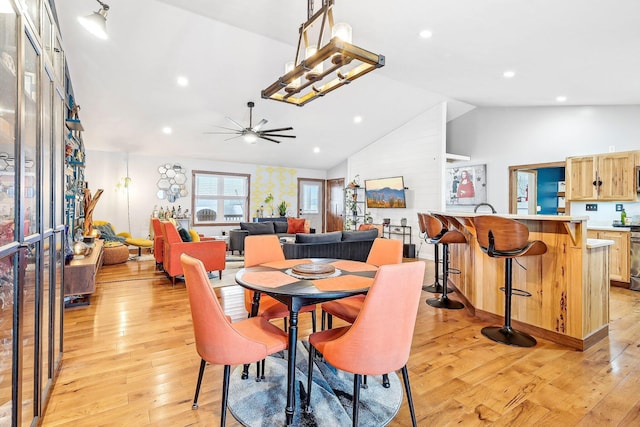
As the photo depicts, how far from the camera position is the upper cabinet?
4.72 meters

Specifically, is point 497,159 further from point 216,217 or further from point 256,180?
point 216,217

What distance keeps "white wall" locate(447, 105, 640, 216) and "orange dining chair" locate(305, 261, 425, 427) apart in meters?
5.36

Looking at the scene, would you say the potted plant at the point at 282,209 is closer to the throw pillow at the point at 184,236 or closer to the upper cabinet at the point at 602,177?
the throw pillow at the point at 184,236

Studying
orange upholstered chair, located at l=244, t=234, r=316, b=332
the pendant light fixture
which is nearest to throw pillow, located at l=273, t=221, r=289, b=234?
orange upholstered chair, located at l=244, t=234, r=316, b=332

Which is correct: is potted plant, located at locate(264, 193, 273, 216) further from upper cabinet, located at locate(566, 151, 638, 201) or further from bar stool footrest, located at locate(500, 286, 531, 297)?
bar stool footrest, located at locate(500, 286, 531, 297)

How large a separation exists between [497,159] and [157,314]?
6.74 meters

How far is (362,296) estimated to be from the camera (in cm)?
251

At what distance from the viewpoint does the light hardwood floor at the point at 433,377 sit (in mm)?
1801

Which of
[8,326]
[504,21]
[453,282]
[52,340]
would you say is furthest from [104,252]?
[504,21]

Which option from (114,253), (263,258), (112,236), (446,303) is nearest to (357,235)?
(446,303)

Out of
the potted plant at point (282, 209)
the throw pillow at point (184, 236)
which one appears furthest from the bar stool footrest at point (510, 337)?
the potted plant at point (282, 209)

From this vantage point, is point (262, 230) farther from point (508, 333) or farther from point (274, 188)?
point (508, 333)

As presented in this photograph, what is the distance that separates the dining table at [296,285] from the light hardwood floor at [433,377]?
0.51 metres

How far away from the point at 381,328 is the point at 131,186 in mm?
8536
